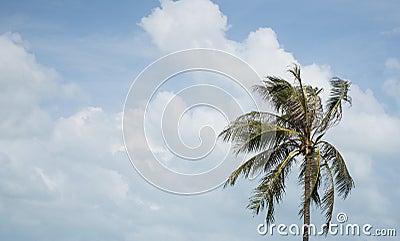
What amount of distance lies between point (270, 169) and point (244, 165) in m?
1.35

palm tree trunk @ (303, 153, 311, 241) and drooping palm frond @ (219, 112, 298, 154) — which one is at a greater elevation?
drooping palm frond @ (219, 112, 298, 154)

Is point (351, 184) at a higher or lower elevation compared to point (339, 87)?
lower

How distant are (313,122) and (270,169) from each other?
326 cm

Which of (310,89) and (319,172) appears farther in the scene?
(310,89)

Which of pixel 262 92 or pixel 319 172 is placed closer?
pixel 319 172

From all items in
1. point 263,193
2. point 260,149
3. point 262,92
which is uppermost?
point 262,92

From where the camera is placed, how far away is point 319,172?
117 feet

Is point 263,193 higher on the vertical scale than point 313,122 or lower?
lower

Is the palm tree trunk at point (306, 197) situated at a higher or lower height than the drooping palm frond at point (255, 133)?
lower

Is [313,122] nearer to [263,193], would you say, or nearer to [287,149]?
[287,149]

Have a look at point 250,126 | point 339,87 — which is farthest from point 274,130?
point 339,87

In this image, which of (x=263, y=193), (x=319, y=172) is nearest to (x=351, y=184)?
(x=319, y=172)

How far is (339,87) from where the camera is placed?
3772cm

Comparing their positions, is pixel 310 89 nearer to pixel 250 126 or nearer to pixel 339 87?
pixel 339 87
